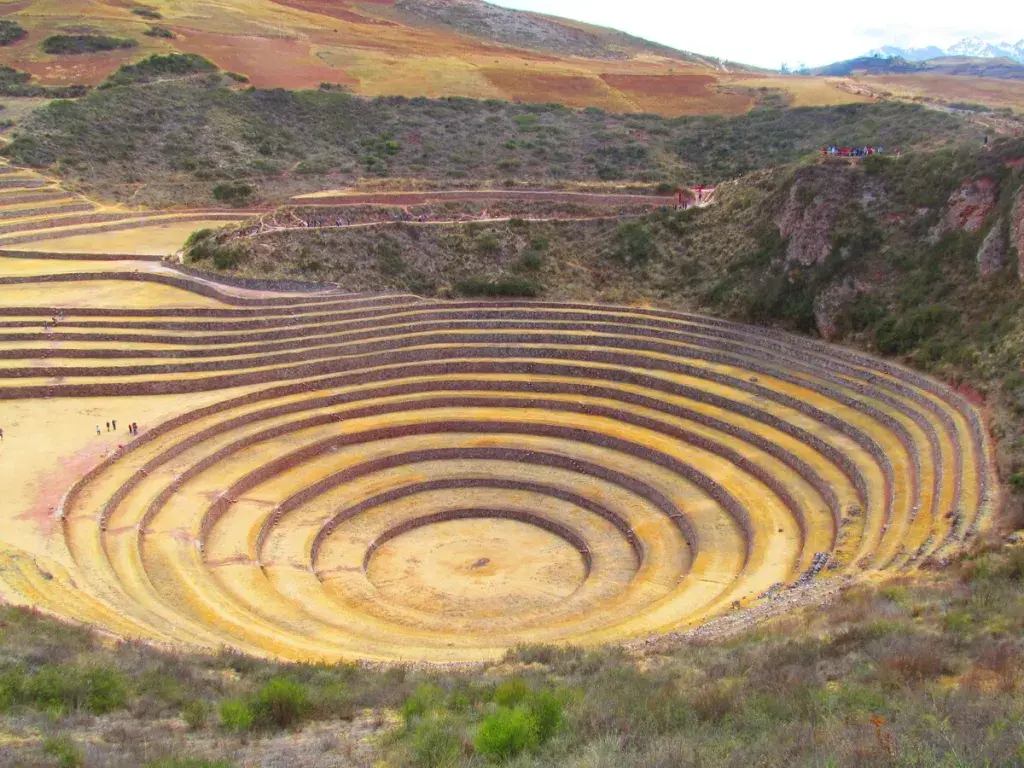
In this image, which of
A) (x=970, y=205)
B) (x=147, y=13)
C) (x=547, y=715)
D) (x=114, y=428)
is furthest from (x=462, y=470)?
(x=147, y=13)

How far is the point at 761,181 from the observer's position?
39.1 metres

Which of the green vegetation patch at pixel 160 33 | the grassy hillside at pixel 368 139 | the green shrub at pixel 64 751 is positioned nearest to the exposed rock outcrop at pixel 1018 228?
the grassy hillside at pixel 368 139

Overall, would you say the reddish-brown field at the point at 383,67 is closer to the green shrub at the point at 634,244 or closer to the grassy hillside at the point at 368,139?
the grassy hillside at the point at 368,139

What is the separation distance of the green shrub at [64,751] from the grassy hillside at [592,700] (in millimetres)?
17

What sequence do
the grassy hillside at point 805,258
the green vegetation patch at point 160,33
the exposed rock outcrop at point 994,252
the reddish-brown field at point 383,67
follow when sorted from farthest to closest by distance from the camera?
1. the green vegetation patch at point 160,33
2. the reddish-brown field at point 383,67
3. the exposed rock outcrop at point 994,252
4. the grassy hillside at point 805,258

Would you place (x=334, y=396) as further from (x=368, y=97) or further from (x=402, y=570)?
(x=368, y=97)

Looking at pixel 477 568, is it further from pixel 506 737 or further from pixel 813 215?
pixel 813 215

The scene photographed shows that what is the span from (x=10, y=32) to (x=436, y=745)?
241 feet

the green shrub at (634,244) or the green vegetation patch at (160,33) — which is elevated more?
the green vegetation patch at (160,33)

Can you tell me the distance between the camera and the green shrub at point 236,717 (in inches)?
378

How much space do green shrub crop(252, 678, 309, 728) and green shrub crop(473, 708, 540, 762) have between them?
264cm

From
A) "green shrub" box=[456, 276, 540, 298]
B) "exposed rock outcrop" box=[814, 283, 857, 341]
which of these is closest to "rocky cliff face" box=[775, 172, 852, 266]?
"exposed rock outcrop" box=[814, 283, 857, 341]

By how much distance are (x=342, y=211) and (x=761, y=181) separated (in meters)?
19.9

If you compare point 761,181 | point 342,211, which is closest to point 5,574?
point 342,211
